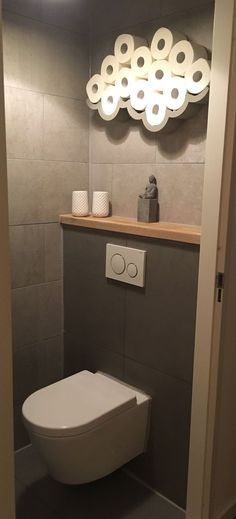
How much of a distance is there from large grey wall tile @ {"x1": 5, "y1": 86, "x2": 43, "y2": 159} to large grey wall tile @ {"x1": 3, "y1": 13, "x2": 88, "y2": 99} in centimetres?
5

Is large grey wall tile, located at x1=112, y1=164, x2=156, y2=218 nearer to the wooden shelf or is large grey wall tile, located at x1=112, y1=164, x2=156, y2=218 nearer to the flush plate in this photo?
the wooden shelf

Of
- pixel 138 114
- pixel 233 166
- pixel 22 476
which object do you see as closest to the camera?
pixel 233 166

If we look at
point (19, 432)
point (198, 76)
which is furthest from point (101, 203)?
point (19, 432)

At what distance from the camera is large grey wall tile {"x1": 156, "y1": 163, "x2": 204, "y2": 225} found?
1779 millimetres

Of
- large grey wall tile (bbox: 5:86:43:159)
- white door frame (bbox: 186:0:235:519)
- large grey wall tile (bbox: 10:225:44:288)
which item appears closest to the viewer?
white door frame (bbox: 186:0:235:519)

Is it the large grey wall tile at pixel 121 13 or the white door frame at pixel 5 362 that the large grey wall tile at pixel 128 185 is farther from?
the white door frame at pixel 5 362

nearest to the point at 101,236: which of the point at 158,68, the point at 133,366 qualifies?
the point at 133,366

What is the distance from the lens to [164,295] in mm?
1776

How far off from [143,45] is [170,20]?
0.15m

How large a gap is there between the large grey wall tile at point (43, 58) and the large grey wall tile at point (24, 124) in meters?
0.05

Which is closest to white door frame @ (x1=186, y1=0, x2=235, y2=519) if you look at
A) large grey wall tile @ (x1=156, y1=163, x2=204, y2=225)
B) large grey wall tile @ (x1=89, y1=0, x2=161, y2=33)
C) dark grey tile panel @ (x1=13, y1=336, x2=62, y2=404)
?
large grey wall tile @ (x1=156, y1=163, x2=204, y2=225)

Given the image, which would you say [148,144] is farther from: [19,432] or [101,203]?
[19,432]

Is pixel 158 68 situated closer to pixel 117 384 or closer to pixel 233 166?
pixel 233 166

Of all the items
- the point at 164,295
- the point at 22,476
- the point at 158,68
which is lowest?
the point at 22,476
